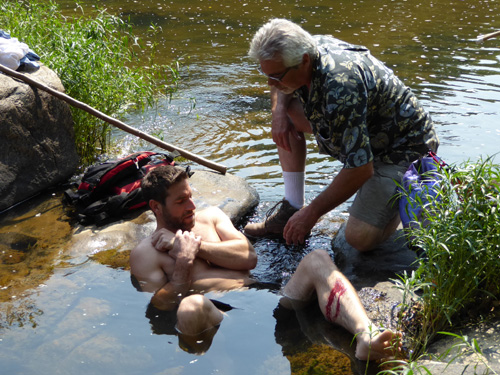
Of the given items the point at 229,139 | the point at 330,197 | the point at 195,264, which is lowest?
the point at 229,139

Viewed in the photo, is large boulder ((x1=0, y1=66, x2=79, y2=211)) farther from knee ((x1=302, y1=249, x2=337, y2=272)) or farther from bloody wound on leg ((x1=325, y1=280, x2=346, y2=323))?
bloody wound on leg ((x1=325, y1=280, x2=346, y2=323))

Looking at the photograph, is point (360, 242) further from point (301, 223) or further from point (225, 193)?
point (225, 193)

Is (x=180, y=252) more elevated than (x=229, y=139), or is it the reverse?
(x=180, y=252)

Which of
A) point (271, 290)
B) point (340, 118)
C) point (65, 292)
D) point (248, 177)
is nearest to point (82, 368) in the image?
point (65, 292)

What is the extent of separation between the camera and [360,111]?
13.4ft

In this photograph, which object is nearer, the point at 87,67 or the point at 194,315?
the point at 194,315

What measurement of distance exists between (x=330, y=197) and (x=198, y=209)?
1.80m

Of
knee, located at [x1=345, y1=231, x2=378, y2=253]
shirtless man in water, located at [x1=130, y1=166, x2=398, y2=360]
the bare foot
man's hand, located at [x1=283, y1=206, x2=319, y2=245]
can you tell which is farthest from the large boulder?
the bare foot

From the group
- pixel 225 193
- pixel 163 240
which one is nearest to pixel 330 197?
pixel 163 240

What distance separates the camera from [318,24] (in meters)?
13.8

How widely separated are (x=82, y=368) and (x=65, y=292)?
1.01 m

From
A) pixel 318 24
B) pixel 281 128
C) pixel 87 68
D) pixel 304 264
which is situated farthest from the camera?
pixel 318 24

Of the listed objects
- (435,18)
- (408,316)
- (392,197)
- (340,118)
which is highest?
(340,118)

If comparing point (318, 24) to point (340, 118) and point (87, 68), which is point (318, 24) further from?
point (340, 118)
